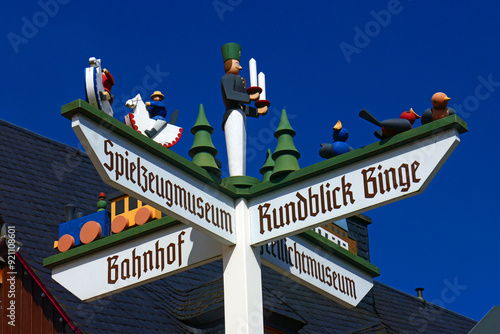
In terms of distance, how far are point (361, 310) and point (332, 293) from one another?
29.6 ft

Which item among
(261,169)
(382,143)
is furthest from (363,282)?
(382,143)

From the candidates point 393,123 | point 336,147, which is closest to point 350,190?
point 393,123

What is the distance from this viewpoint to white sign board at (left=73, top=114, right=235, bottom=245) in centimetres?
621

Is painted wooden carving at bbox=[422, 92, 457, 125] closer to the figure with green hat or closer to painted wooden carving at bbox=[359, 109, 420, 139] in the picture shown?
painted wooden carving at bbox=[359, 109, 420, 139]

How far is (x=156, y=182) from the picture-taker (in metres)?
6.52

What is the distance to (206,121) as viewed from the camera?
24.0 ft

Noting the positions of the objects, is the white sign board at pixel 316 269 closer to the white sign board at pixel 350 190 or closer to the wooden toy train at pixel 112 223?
the white sign board at pixel 350 190

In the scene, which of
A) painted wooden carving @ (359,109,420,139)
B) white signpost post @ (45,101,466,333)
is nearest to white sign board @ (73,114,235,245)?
white signpost post @ (45,101,466,333)

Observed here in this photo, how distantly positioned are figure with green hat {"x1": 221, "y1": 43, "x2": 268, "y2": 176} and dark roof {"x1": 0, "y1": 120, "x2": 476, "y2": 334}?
149 inches

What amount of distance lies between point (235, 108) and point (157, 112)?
1.54m

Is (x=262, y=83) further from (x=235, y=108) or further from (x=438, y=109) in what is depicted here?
(x=438, y=109)

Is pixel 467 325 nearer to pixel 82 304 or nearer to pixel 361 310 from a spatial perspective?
pixel 361 310

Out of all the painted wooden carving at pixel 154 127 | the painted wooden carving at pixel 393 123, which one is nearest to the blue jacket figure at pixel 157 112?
the painted wooden carving at pixel 154 127

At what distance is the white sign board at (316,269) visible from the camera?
7242mm
